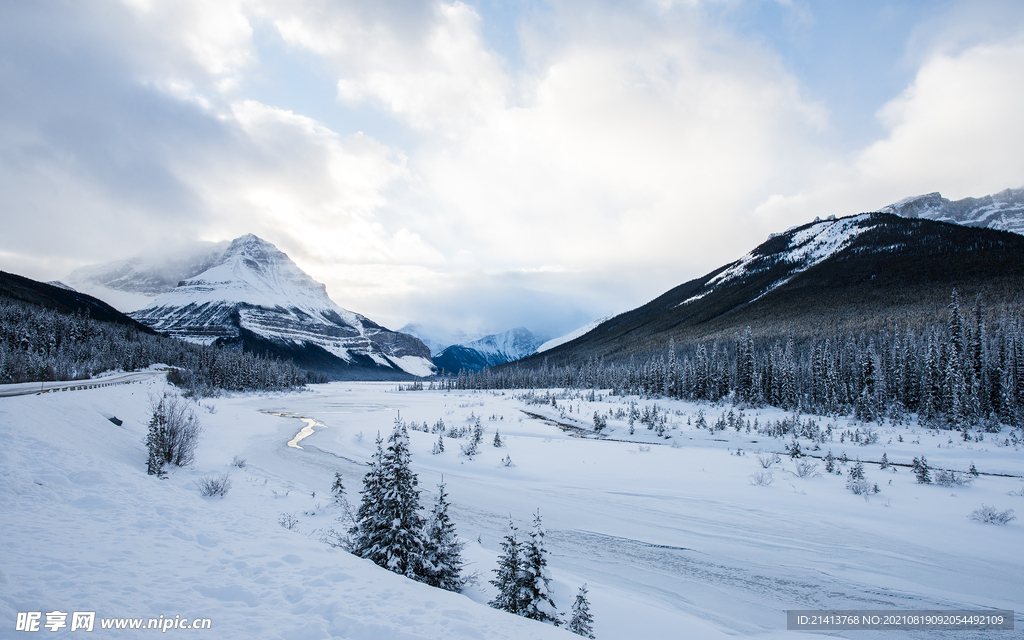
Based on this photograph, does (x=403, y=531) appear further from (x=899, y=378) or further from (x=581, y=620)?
(x=899, y=378)

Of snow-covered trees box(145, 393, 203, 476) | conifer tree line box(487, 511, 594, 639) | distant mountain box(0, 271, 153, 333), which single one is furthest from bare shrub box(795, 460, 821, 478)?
distant mountain box(0, 271, 153, 333)

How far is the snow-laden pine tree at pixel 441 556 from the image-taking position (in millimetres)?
7176

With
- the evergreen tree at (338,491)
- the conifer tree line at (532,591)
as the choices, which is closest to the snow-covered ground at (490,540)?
the evergreen tree at (338,491)

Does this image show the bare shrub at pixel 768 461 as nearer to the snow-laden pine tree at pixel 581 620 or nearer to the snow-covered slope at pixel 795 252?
the snow-laden pine tree at pixel 581 620

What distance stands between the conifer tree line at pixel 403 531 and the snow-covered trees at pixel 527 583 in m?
1.11

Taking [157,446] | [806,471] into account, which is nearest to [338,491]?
[157,446]

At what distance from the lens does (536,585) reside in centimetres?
626

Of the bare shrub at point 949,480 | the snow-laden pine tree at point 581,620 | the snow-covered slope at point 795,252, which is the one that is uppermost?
the snow-covered slope at point 795,252

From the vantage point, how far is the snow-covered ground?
16.5 ft

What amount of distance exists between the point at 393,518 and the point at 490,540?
447 cm

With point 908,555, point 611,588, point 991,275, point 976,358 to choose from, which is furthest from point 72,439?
point 991,275

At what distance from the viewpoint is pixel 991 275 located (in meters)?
74.8

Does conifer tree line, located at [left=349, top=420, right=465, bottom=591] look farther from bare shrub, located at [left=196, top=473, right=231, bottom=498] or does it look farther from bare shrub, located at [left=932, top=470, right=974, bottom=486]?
bare shrub, located at [left=932, top=470, right=974, bottom=486]

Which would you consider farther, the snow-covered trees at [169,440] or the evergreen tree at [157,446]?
the snow-covered trees at [169,440]
